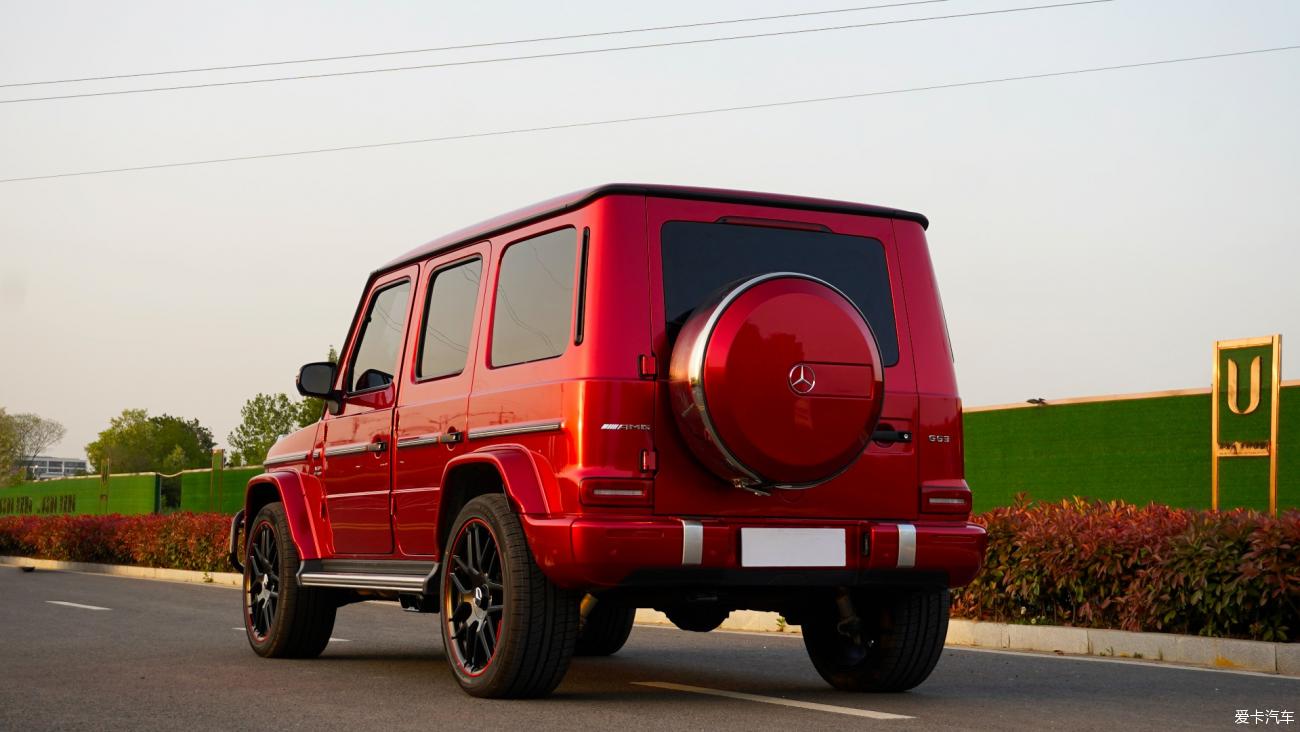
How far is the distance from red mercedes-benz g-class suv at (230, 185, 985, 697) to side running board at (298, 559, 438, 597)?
0.10ft

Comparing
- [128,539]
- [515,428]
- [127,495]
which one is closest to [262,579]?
[515,428]

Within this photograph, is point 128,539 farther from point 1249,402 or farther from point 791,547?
point 791,547

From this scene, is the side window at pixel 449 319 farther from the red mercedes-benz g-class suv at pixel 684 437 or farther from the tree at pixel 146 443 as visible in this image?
the tree at pixel 146 443

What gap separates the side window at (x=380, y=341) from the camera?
8680mm

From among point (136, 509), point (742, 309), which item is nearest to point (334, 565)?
point (742, 309)

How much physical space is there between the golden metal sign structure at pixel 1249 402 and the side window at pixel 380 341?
8066 mm

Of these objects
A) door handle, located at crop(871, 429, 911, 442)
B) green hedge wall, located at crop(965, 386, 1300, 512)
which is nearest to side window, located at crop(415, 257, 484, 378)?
door handle, located at crop(871, 429, 911, 442)

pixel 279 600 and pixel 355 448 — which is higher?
pixel 355 448

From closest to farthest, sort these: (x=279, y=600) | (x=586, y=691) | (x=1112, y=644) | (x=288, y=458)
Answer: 1. (x=586, y=691)
2. (x=279, y=600)
3. (x=288, y=458)
4. (x=1112, y=644)

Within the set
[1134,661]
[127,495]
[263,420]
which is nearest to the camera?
[1134,661]

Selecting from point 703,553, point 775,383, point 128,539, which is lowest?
point 128,539

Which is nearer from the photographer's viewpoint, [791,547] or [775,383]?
[775,383]

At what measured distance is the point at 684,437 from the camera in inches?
257

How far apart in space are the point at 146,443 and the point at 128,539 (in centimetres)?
12775
